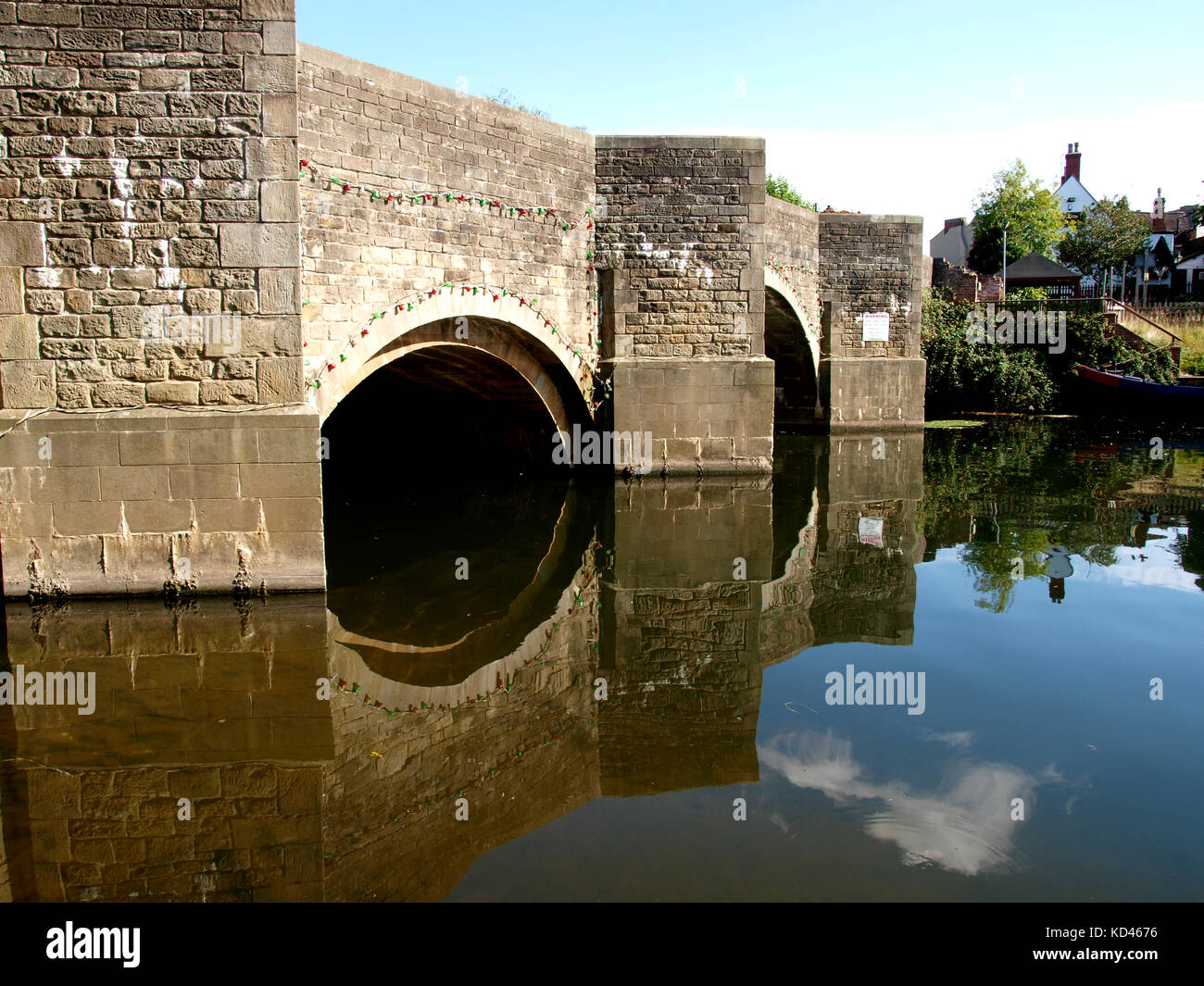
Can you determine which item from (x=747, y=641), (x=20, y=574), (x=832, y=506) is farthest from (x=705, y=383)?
(x=20, y=574)

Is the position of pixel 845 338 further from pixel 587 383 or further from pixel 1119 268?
pixel 1119 268

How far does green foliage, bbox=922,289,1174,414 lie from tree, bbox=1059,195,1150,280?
2766cm

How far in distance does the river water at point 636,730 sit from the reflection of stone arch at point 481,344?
5.65 feet

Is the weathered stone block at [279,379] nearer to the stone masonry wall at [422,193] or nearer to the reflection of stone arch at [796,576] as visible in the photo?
the stone masonry wall at [422,193]

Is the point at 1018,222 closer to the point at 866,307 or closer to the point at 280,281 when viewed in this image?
the point at 866,307

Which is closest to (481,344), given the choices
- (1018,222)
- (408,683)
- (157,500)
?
(157,500)

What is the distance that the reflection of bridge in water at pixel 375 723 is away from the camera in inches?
152

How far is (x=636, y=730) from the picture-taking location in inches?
201

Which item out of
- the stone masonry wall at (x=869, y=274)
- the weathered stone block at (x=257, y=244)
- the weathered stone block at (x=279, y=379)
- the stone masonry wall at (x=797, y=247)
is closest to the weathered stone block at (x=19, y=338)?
the weathered stone block at (x=257, y=244)

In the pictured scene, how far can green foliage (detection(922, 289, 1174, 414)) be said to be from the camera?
25.2 m

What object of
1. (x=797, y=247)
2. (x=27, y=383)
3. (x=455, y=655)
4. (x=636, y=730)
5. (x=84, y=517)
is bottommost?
(x=636, y=730)

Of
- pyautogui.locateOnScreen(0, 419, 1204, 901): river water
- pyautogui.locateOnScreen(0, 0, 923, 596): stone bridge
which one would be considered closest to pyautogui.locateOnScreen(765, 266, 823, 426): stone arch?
pyautogui.locateOnScreen(0, 0, 923, 596): stone bridge

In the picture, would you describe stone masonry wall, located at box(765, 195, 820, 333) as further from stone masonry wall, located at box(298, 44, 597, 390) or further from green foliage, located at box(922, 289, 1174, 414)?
stone masonry wall, located at box(298, 44, 597, 390)

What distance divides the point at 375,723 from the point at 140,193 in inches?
160
